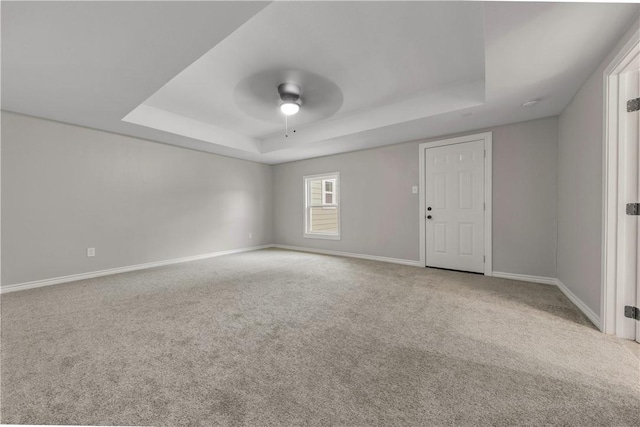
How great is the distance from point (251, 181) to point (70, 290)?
3732 millimetres

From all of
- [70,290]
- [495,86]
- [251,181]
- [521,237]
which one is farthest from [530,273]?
[70,290]

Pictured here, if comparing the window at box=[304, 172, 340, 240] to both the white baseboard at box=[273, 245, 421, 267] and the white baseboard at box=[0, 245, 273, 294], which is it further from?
the white baseboard at box=[0, 245, 273, 294]

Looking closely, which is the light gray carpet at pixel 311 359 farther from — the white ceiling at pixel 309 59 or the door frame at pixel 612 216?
the white ceiling at pixel 309 59

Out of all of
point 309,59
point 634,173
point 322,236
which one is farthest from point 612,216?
point 322,236

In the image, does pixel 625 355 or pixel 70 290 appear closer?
pixel 625 355

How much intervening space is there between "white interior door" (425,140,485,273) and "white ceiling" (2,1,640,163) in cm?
52

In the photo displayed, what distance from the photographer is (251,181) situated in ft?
19.6

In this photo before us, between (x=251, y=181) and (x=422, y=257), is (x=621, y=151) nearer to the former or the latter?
(x=422, y=257)

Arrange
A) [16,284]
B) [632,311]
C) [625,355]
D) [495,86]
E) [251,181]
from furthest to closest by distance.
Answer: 1. [251,181]
2. [16,284]
3. [495,86]
4. [632,311]
5. [625,355]

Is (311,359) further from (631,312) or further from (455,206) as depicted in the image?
(455,206)

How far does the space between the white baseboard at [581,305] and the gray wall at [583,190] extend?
0.14 ft

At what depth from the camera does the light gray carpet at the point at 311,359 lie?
1178 millimetres

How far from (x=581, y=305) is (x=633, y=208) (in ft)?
3.65

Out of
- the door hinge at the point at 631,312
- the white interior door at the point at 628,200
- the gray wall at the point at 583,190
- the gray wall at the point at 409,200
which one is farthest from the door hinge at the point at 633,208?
the gray wall at the point at 409,200
